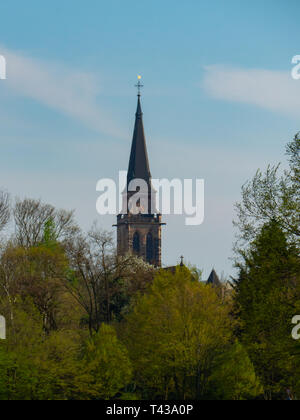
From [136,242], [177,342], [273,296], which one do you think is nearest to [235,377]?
[177,342]

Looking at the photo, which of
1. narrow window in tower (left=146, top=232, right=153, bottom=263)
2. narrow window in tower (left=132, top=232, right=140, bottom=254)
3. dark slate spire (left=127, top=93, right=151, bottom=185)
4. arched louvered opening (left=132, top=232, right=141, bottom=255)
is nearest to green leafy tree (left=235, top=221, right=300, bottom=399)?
narrow window in tower (left=146, top=232, right=153, bottom=263)

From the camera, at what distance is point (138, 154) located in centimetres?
13425

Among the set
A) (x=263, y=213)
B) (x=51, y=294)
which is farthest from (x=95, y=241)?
(x=263, y=213)

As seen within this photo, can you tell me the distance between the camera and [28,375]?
1622 inches

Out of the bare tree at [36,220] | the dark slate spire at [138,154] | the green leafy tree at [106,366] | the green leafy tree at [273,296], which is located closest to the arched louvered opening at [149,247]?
the dark slate spire at [138,154]

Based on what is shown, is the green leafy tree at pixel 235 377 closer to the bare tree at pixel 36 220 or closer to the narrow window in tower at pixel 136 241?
the bare tree at pixel 36 220

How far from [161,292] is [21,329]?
35.3 ft

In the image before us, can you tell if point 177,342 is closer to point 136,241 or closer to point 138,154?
point 136,241

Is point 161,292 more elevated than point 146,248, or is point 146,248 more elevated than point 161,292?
point 146,248

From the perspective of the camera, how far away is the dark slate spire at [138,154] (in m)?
134

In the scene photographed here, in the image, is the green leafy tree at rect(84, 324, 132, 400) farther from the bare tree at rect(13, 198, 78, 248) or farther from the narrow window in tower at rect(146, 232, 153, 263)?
the narrow window in tower at rect(146, 232, 153, 263)

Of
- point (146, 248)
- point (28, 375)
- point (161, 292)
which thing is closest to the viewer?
point (28, 375)

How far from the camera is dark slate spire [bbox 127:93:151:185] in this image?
5285 inches
